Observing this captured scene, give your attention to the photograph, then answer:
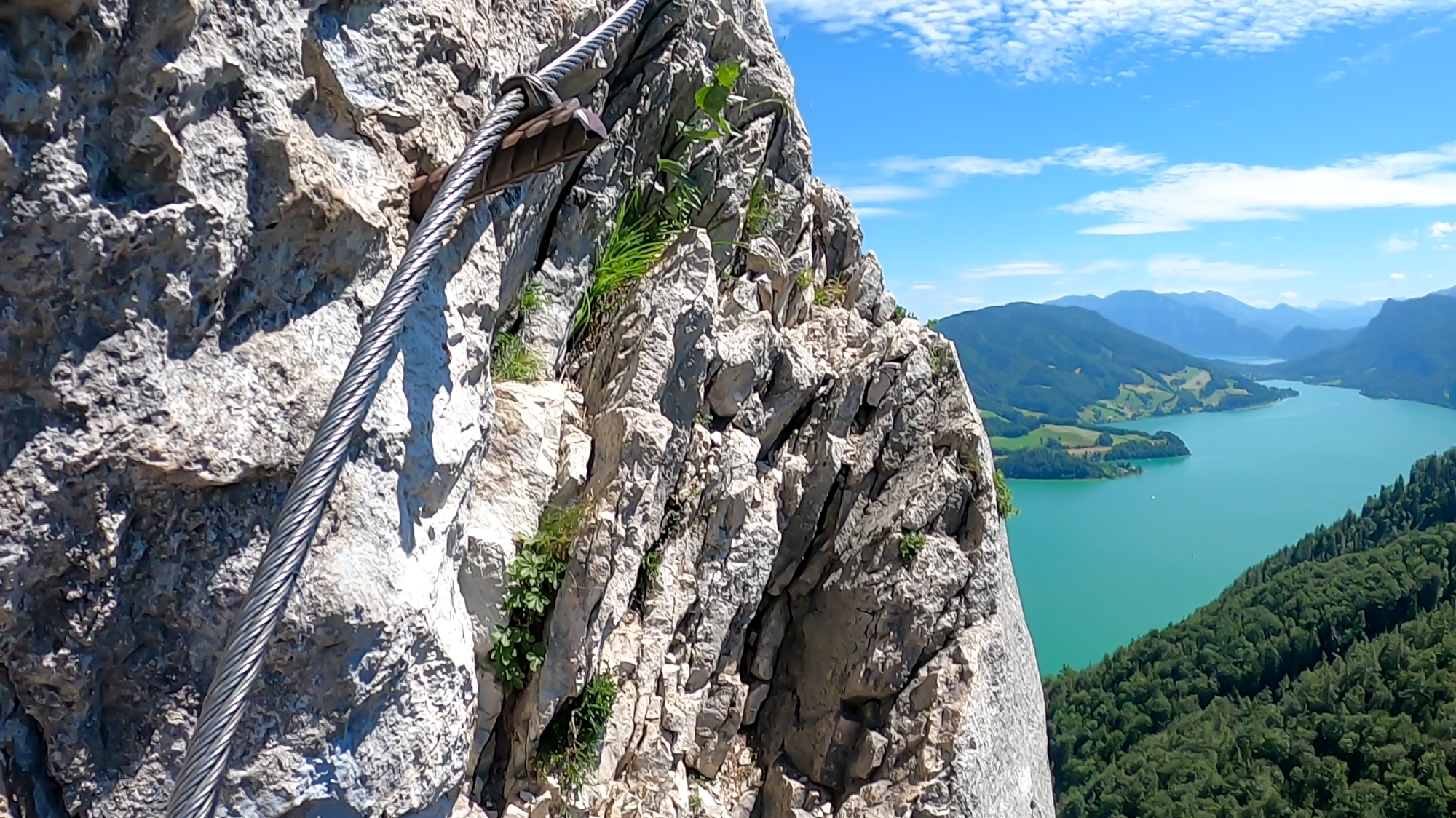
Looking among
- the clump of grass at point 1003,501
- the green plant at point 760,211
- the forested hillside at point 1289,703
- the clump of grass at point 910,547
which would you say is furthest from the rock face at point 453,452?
the forested hillside at point 1289,703

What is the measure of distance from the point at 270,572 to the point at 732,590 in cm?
384

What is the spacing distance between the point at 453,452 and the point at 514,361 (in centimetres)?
136

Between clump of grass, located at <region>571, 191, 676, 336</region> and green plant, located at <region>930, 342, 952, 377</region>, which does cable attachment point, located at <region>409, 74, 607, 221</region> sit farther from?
green plant, located at <region>930, 342, 952, 377</region>

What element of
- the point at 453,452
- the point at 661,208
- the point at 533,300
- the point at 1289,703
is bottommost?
the point at 1289,703

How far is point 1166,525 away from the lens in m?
130

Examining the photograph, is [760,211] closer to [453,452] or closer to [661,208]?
[661,208]

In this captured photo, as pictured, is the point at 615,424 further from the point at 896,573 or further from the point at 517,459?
the point at 896,573

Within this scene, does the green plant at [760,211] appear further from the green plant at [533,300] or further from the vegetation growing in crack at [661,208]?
the green plant at [533,300]

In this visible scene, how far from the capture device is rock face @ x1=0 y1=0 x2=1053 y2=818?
2.70 metres

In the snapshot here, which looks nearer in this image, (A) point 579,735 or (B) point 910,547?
(A) point 579,735

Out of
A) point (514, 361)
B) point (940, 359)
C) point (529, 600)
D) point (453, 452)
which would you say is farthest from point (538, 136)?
point (940, 359)

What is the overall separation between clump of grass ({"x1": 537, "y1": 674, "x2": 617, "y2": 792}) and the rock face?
57 mm

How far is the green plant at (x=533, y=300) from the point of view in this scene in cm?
530

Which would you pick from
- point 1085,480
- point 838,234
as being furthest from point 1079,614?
point 838,234
